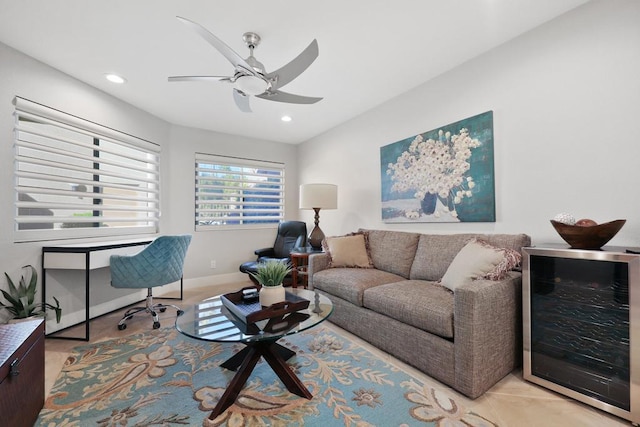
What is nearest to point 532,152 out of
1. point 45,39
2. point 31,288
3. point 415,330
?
point 415,330

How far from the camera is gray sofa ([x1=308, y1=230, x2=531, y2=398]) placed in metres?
1.61

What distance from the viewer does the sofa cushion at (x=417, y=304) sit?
68.2 inches

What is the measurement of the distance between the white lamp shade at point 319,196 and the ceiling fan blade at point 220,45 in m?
1.88

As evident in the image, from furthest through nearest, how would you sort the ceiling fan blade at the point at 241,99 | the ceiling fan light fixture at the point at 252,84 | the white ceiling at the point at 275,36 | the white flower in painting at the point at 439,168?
1. the white flower in painting at the point at 439,168
2. the ceiling fan blade at the point at 241,99
3. the ceiling fan light fixture at the point at 252,84
4. the white ceiling at the point at 275,36

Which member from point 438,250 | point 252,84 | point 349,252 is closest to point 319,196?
point 349,252

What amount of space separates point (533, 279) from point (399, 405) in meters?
1.12

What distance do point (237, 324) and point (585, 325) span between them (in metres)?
1.99

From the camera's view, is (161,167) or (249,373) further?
(161,167)

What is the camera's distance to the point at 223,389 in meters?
1.69

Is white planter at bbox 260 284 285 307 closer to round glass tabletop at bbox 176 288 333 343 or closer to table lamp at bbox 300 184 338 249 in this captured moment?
round glass tabletop at bbox 176 288 333 343

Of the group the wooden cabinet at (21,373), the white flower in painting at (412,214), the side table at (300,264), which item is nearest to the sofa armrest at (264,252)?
the side table at (300,264)

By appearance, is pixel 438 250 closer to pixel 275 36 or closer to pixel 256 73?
pixel 256 73

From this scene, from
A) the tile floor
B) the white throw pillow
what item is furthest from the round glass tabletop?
the white throw pillow

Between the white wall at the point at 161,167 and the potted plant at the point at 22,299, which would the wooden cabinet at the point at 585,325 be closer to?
the potted plant at the point at 22,299
